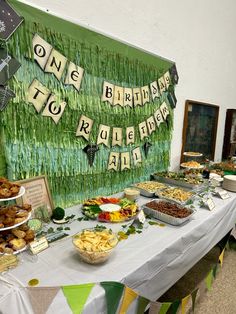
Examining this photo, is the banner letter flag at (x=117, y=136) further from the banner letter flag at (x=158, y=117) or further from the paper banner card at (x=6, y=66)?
the paper banner card at (x=6, y=66)

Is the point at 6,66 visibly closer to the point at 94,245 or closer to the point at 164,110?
the point at 94,245

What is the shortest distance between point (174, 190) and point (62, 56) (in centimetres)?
108

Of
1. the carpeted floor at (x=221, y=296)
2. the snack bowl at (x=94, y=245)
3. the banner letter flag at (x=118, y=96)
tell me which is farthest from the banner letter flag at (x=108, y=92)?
the carpeted floor at (x=221, y=296)

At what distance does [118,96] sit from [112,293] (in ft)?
3.64

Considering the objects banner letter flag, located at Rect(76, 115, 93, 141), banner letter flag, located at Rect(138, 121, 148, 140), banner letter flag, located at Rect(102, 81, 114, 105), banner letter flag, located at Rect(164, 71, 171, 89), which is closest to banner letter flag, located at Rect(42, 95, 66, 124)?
banner letter flag, located at Rect(76, 115, 93, 141)

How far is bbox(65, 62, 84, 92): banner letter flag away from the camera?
1244 mm

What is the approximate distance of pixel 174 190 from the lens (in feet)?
5.53

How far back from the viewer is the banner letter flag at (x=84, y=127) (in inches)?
53.2

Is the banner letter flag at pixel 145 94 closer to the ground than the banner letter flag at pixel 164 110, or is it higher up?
higher up

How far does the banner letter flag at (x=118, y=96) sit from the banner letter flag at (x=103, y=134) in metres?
0.16


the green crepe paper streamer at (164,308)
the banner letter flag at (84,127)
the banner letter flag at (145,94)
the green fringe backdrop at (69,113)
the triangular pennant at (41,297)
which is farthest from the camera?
the banner letter flag at (145,94)

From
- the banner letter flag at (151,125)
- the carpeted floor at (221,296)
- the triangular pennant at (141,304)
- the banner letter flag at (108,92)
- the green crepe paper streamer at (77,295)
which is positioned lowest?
the carpeted floor at (221,296)

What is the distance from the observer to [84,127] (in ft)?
4.51

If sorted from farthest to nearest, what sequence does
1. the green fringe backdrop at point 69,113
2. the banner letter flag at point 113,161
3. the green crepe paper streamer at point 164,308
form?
the banner letter flag at point 113,161 → the green fringe backdrop at point 69,113 → the green crepe paper streamer at point 164,308
